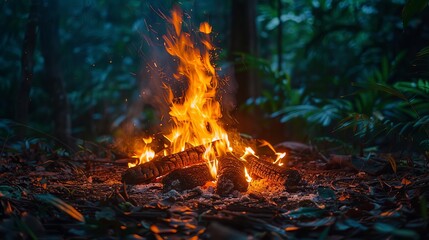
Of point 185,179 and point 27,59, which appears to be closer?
point 185,179

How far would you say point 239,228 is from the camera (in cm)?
258

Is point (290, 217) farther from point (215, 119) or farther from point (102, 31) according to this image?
point (102, 31)

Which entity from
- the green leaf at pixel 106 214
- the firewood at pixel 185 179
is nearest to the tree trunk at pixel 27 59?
the firewood at pixel 185 179

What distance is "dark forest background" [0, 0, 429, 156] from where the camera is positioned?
18.4 feet

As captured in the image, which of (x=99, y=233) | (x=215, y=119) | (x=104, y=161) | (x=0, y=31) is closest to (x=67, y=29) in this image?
(x=0, y=31)

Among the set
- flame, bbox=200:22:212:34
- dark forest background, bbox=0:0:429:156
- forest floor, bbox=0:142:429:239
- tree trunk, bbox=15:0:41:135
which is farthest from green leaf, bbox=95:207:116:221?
tree trunk, bbox=15:0:41:135

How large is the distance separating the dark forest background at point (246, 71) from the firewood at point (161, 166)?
0.89m

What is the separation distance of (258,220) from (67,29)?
31.6 ft

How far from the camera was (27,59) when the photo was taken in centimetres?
550

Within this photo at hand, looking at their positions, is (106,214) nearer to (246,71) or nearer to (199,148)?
(199,148)

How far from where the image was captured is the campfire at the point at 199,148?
12.1ft

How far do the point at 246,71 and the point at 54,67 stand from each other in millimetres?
3618

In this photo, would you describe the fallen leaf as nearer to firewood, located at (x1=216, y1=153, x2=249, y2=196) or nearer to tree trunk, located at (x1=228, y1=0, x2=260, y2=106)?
firewood, located at (x1=216, y1=153, x2=249, y2=196)

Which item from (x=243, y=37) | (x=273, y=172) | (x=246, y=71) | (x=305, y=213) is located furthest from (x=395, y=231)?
(x=243, y=37)
